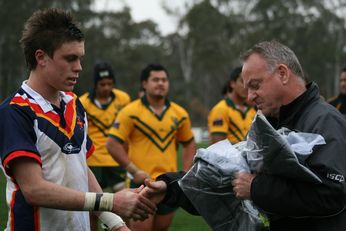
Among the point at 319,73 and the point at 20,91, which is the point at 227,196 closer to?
the point at 20,91

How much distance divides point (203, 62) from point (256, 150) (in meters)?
46.9

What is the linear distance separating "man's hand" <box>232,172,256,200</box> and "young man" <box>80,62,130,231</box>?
598 centimetres

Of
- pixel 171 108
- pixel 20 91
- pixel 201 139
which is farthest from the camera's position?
pixel 201 139

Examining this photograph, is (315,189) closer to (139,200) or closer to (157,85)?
(139,200)

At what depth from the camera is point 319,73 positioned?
51344 mm

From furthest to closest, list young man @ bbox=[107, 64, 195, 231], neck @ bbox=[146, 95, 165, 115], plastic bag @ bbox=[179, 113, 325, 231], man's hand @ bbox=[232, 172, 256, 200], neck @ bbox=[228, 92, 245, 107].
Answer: neck @ bbox=[228, 92, 245, 107] → neck @ bbox=[146, 95, 165, 115] → young man @ bbox=[107, 64, 195, 231] → man's hand @ bbox=[232, 172, 256, 200] → plastic bag @ bbox=[179, 113, 325, 231]

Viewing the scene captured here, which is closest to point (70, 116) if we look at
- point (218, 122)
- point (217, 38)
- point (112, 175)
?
point (218, 122)

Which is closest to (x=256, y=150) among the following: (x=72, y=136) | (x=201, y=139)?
(x=72, y=136)

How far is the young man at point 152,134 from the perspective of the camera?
23.3ft

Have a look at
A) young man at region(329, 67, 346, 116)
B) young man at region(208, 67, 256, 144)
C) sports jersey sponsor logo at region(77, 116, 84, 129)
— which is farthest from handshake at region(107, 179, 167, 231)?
young man at region(329, 67, 346, 116)

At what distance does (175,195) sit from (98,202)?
1.76 ft

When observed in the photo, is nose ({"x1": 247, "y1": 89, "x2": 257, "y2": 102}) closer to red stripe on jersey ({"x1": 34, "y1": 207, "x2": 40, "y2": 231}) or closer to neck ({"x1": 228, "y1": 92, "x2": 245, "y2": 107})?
red stripe on jersey ({"x1": 34, "y1": 207, "x2": 40, "y2": 231})

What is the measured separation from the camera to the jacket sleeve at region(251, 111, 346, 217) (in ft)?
9.38

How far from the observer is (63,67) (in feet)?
11.6
